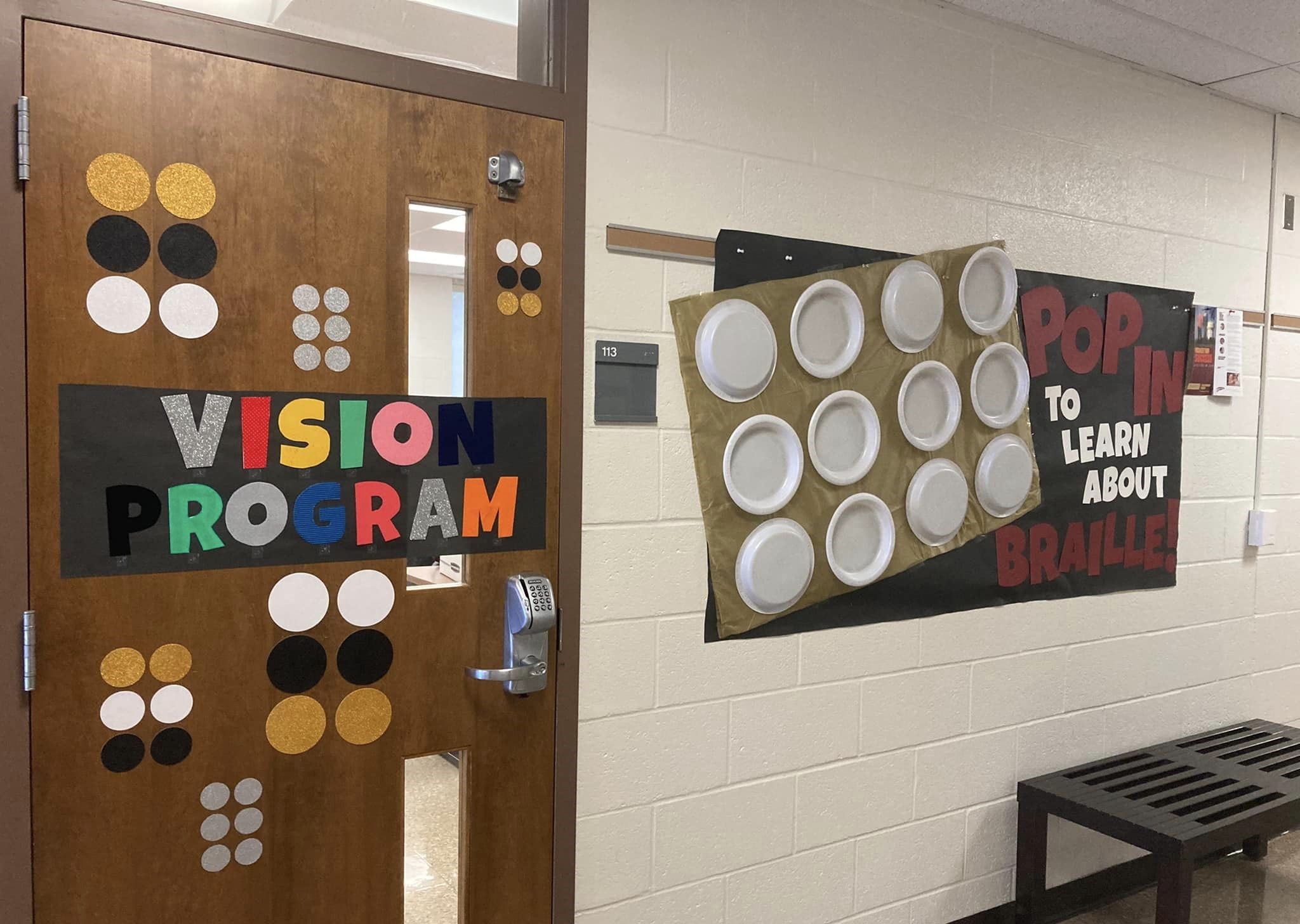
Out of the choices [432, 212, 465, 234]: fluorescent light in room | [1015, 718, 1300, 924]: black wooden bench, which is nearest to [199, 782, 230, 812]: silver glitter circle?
[432, 212, 465, 234]: fluorescent light in room

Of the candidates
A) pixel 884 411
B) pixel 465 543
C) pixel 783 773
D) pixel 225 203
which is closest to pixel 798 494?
pixel 884 411

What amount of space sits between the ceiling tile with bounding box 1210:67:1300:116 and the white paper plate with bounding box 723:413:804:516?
78.2 inches

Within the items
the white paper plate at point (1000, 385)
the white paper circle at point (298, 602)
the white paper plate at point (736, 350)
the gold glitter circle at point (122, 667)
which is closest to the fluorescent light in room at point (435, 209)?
the white paper plate at point (736, 350)

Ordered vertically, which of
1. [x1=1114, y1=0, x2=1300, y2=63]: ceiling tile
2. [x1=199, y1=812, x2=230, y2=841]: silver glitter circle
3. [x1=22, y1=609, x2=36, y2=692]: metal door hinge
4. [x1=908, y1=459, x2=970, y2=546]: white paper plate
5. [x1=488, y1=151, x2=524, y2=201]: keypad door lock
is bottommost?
[x1=199, y1=812, x2=230, y2=841]: silver glitter circle

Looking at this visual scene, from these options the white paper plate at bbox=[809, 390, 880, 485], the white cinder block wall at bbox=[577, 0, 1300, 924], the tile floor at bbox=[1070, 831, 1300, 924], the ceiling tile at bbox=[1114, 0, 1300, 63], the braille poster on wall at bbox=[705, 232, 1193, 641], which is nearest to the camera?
the white cinder block wall at bbox=[577, 0, 1300, 924]

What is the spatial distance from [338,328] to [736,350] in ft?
2.87

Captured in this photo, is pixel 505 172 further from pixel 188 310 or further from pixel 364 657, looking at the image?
pixel 364 657

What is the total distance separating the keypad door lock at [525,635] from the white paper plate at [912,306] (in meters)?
1.11

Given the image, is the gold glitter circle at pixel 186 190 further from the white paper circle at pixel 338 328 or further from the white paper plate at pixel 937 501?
the white paper plate at pixel 937 501

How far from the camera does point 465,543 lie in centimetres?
188

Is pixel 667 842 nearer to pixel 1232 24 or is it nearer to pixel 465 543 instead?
pixel 465 543

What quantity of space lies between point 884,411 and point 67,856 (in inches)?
75.4

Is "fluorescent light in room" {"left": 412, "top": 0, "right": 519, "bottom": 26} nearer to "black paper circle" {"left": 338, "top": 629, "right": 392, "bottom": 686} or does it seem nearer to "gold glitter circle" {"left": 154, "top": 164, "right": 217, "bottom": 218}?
"gold glitter circle" {"left": 154, "top": 164, "right": 217, "bottom": 218}

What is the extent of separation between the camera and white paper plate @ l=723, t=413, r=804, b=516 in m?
2.21
